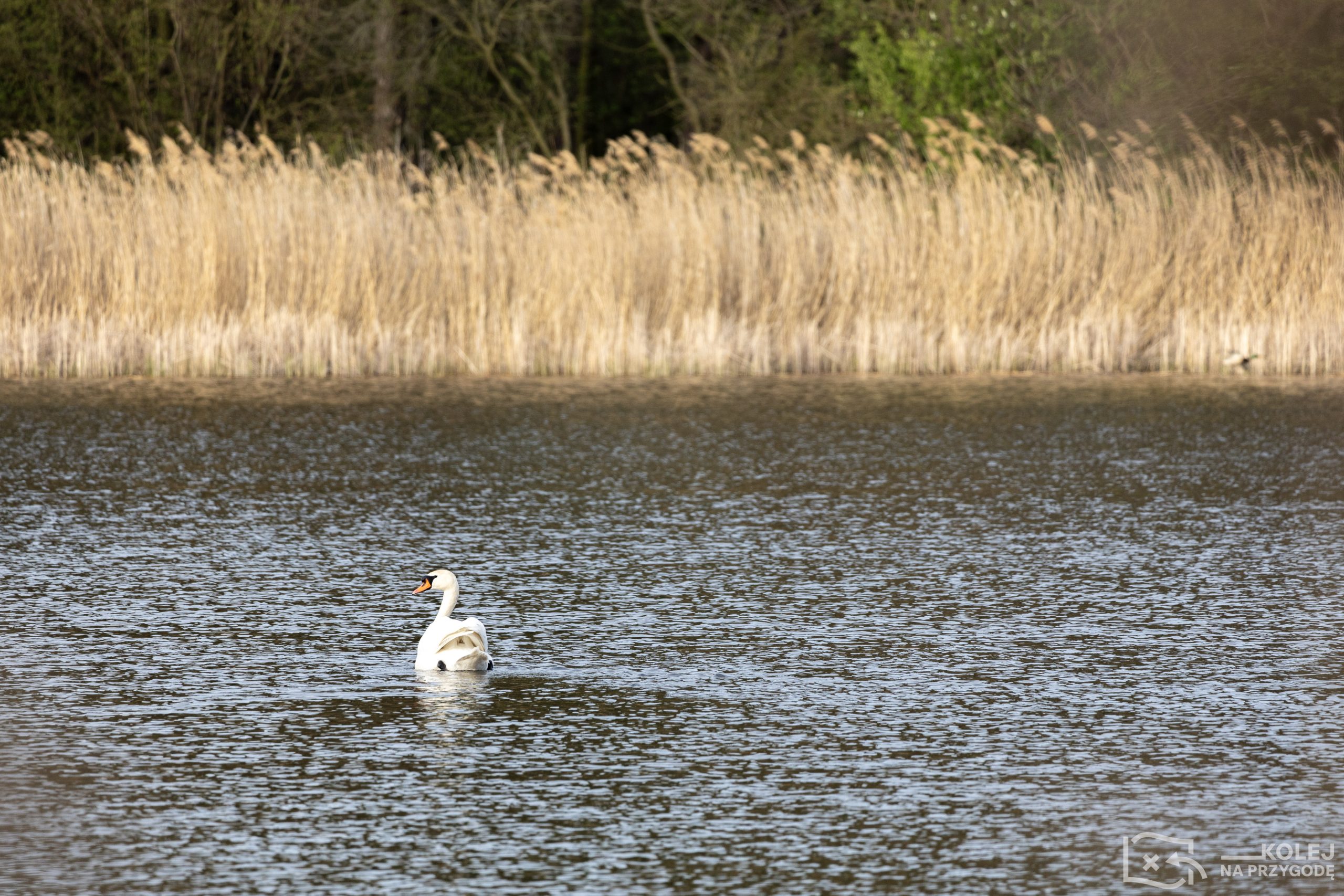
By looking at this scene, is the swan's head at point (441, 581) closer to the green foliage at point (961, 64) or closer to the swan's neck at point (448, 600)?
the swan's neck at point (448, 600)

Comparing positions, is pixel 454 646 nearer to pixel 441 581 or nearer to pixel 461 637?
pixel 461 637

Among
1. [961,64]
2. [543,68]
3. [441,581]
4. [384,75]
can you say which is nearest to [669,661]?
[441,581]

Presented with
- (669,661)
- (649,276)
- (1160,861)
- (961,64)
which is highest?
(961,64)

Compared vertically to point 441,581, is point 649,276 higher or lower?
higher

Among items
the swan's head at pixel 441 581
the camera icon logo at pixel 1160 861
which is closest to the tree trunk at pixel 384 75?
the swan's head at pixel 441 581

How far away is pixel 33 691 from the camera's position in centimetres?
472

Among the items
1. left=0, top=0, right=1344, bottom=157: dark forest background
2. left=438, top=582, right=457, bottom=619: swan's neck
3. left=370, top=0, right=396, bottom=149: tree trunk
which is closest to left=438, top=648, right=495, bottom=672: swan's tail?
left=438, top=582, right=457, bottom=619: swan's neck

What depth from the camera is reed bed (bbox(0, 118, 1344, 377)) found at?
1298 centimetres

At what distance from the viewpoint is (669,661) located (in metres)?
5.04

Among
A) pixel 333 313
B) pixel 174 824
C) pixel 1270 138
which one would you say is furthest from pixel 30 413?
pixel 1270 138

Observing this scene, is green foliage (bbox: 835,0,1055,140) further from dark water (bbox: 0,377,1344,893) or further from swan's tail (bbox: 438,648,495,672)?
swan's tail (bbox: 438,648,495,672)

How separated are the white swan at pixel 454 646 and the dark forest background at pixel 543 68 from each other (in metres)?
17.1

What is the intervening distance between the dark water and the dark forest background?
1360cm

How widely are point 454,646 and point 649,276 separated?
8.86 metres
